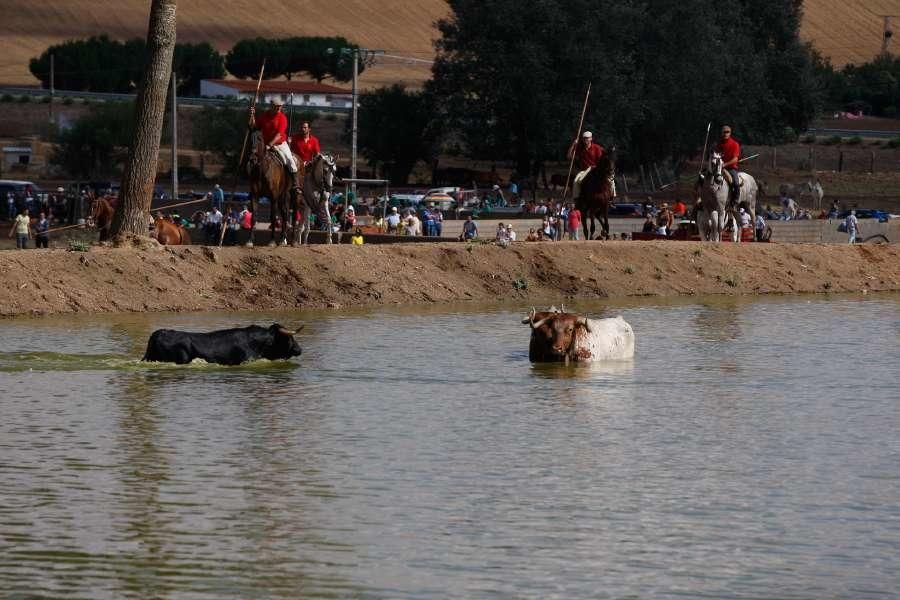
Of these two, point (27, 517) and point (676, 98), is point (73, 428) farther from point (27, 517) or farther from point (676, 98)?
point (676, 98)

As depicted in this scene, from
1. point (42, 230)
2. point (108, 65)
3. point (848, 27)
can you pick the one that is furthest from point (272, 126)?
point (848, 27)

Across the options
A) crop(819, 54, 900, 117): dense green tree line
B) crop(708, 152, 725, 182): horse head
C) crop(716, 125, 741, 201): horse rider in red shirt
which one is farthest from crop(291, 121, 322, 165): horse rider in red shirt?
crop(819, 54, 900, 117): dense green tree line

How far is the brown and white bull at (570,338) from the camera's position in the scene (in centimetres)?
2261

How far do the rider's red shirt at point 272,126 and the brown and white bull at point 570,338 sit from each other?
12058mm

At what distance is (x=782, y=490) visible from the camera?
15.0 meters

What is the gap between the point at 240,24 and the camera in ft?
573

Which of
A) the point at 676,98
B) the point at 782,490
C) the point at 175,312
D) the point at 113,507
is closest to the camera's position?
the point at 113,507

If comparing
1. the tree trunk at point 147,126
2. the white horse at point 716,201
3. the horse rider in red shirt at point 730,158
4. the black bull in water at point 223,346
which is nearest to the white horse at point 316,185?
the tree trunk at point 147,126

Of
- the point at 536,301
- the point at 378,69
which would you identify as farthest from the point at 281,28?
the point at 536,301

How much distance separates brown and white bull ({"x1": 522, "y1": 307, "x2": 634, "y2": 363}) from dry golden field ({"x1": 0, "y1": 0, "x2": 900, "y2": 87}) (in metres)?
136

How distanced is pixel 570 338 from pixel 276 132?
1276 cm

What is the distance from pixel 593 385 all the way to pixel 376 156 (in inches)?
3067

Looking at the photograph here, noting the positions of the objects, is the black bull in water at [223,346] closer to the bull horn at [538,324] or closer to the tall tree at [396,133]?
the bull horn at [538,324]

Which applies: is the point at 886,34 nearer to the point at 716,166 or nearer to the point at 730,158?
the point at 730,158
